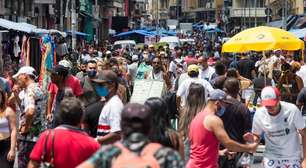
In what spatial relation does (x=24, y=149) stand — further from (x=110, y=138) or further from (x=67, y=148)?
(x=67, y=148)

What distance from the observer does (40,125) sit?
360 inches

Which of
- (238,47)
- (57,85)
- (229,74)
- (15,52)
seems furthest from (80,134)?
(15,52)

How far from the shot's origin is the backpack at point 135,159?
456 centimetres

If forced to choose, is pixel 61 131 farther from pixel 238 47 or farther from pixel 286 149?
pixel 238 47

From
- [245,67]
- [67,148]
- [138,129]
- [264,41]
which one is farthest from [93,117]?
[245,67]

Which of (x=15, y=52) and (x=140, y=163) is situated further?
(x=15, y=52)

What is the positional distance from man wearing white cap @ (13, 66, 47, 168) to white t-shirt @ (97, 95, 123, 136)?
1223 millimetres

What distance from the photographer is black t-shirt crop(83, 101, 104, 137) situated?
862cm

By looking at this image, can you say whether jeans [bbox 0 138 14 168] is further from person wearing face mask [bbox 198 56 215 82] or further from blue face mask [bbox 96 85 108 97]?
person wearing face mask [bbox 198 56 215 82]

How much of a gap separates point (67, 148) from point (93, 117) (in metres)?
2.55

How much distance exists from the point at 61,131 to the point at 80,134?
0.15 metres

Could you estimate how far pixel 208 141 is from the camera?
24.3 ft

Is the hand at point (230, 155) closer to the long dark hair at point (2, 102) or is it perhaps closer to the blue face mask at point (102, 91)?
the blue face mask at point (102, 91)

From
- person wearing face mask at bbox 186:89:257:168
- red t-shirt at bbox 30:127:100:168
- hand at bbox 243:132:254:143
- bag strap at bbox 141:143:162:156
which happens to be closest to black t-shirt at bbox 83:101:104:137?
person wearing face mask at bbox 186:89:257:168
